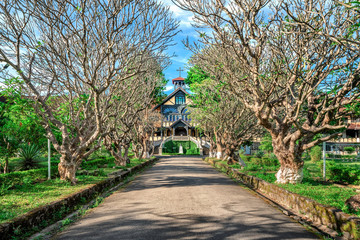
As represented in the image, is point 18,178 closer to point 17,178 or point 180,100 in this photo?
point 17,178

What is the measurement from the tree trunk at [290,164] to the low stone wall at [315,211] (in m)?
0.82

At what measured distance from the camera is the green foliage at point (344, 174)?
12.5 meters

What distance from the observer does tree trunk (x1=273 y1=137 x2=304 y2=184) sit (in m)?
10.7

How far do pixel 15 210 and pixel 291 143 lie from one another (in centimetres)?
922

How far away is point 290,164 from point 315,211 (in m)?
4.45

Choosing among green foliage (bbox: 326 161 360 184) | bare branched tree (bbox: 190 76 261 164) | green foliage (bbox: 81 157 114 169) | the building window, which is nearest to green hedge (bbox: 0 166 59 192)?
green foliage (bbox: 81 157 114 169)

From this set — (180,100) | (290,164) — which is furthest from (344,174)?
(180,100)

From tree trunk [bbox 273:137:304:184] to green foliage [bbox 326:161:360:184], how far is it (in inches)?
140

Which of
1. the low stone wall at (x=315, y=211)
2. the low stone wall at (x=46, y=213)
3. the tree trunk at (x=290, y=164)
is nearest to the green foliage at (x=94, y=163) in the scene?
the low stone wall at (x=46, y=213)

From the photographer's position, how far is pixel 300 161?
10.7 metres

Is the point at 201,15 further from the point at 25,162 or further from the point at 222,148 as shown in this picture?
the point at 222,148

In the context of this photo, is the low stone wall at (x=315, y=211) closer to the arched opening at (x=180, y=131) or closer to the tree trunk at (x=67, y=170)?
the tree trunk at (x=67, y=170)

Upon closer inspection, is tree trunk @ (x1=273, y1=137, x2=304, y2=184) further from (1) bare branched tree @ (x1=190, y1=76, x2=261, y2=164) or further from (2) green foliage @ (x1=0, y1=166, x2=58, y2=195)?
(2) green foliage @ (x1=0, y1=166, x2=58, y2=195)

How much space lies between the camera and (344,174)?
1298cm
